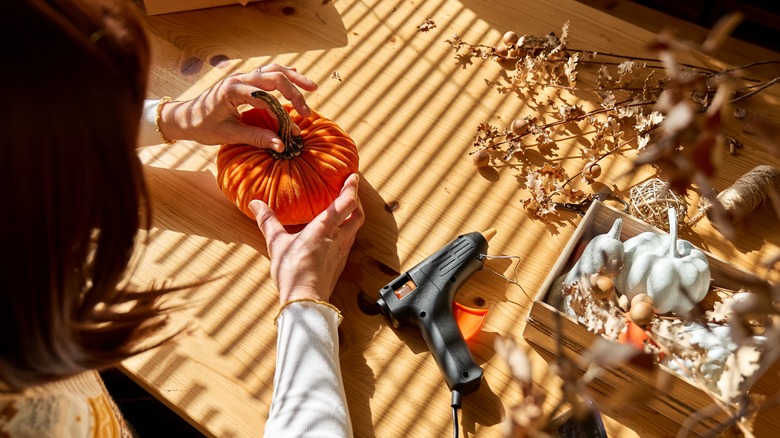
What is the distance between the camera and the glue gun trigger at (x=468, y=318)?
3.14 ft

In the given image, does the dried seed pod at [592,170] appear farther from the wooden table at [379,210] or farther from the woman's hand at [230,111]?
the woman's hand at [230,111]

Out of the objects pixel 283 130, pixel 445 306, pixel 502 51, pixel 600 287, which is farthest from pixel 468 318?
pixel 502 51

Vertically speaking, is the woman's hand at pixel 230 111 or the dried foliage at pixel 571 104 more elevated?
the dried foliage at pixel 571 104

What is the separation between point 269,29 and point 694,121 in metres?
1.13

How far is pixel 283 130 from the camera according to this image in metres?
1.02

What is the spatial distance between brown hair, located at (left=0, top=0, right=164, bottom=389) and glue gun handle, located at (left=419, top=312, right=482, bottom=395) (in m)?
0.45

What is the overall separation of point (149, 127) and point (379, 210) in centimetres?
41

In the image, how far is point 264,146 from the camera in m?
1.03

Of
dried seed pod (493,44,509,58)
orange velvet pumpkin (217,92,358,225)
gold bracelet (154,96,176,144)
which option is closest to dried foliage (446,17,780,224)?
dried seed pod (493,44,509,58)

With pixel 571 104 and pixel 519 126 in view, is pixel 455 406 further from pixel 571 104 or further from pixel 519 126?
pixel 571 104

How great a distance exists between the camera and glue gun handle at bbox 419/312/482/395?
2.90 ft

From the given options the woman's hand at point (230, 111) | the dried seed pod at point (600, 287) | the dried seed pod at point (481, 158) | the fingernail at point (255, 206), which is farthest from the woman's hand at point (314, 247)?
the dried seed pod at point (600, 287)

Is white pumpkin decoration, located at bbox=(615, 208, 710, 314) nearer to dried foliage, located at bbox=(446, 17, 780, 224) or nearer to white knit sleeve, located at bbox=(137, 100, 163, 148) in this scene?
dried foliage, located at bbox=(446, 17, 780, 224)

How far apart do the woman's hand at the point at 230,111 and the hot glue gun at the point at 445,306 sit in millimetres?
285
